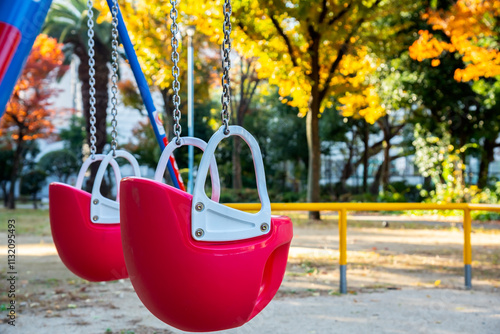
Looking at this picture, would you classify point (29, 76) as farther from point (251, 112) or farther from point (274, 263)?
point (274, 263)

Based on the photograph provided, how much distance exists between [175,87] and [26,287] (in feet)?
13.0

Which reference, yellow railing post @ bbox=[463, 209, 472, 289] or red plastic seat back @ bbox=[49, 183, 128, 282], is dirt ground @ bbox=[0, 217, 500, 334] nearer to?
yellow railing post @ bbox=[463, 209, 472, 289]

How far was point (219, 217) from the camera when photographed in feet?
5.01

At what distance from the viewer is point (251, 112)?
24.9 meters

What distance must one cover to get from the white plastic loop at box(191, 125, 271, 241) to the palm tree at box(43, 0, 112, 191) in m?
13.7

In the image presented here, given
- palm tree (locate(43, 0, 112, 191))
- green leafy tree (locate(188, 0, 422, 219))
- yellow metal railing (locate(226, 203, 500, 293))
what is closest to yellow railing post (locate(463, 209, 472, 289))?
yellow metal railing (locate(226, 203, 500, 293))

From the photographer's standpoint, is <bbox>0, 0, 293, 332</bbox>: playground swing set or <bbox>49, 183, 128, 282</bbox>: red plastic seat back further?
<bbox>49, 183, 128, 282</bbox>: red plastic seat back

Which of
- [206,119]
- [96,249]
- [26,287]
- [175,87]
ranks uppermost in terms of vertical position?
[206,119]

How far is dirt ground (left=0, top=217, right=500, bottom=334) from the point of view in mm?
3541

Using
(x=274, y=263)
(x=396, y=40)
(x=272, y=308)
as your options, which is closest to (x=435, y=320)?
(x=272, y=308)

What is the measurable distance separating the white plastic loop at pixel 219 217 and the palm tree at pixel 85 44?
1373 cm

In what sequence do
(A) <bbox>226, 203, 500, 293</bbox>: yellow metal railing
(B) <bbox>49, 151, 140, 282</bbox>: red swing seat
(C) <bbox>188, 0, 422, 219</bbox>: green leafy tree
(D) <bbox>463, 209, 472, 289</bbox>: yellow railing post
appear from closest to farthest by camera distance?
(B) <bbox>49, 151, 140, 282</bbox>: red swing seat
(A) <bbox>226, 203, 500, 293</bbox>: yellow metal railing
(D) <bbox>463, 209, 472, 289</bbox>: yellow railing post
(C) <bbox>188, 0, 422, 219</bbox>: green leafy tree

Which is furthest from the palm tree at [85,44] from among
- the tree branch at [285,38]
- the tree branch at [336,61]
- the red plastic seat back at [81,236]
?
the red plastic seat back at [81,236]

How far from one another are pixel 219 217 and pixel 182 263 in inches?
6.7
